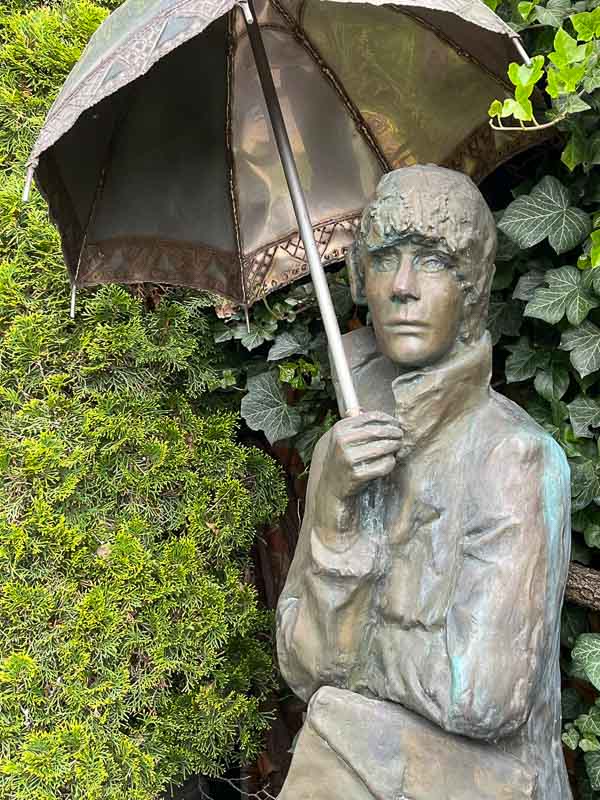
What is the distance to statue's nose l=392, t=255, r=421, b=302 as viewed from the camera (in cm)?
146

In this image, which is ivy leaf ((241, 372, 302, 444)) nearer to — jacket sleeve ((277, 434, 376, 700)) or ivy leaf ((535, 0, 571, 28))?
jacket sleeve ((277, 434, 376, 700))

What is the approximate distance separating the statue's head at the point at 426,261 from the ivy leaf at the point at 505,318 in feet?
2.41

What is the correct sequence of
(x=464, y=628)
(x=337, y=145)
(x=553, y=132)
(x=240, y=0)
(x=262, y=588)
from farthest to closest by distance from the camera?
(x=262, y=588)
(x=337, y=145)
(x=553, y=132)
(x=464, y=628)
(x=240, y=0)

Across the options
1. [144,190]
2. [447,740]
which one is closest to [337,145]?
[144,190]

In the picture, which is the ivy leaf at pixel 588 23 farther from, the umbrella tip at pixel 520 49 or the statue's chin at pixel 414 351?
the statue's chin at pixel 414 351

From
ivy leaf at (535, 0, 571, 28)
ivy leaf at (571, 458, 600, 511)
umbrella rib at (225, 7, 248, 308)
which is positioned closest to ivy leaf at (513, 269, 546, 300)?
ivy leaf at (571, 458, 600, 511)

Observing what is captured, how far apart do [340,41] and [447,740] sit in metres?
1.43

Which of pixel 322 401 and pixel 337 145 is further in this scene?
pixel 322 401

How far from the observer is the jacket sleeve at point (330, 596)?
4.85 feet

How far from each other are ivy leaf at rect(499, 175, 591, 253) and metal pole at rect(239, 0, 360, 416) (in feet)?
1.90

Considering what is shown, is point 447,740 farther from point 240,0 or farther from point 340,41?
point 340,41

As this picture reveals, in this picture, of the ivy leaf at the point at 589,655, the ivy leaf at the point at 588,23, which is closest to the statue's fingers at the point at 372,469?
the ivy leaf at the point at 589,655

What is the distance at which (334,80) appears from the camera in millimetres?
2023

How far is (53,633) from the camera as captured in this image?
2.11m
